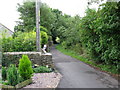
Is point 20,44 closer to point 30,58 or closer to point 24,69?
point 30,58

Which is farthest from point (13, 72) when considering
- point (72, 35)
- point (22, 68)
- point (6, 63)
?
point (72, 35)

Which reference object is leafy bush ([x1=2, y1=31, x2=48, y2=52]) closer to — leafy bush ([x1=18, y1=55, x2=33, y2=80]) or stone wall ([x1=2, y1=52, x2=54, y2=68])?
stone wall ([x1=2, y1=52, x2=54, y2=68])

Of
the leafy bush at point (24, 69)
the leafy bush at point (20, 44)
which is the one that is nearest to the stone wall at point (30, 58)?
the leafy bush at point (20, 44)

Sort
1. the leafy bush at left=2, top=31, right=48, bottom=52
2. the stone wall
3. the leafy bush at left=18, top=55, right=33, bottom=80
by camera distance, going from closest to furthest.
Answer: the leafy bush at left=18, top=55, right=33, bottom=80 → the stone wall → the leafy bush at left=2, top=31, right=48, bottom=52

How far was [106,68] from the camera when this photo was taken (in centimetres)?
872

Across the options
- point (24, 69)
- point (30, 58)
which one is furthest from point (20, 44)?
point (24, 69)

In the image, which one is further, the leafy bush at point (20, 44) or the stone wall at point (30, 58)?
the leafy bush at point (20, 44)

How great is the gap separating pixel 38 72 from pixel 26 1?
1990 centimetres

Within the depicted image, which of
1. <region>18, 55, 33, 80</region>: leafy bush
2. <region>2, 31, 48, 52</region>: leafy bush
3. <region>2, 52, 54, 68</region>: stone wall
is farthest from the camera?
<region>2, 31, 48, 52</region>: leafy bush

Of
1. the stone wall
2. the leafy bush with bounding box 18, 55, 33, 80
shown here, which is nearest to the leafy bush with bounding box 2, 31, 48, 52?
the stone wall

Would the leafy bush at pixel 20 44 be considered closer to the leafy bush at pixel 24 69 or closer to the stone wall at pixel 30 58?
the stone wall at pixel 30 58

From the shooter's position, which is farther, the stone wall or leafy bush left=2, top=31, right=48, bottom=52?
leafy bush left=2, top=31, right=48, bottom=52

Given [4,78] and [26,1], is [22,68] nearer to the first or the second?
[4,78]

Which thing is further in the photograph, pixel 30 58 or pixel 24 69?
pixel 30 58
